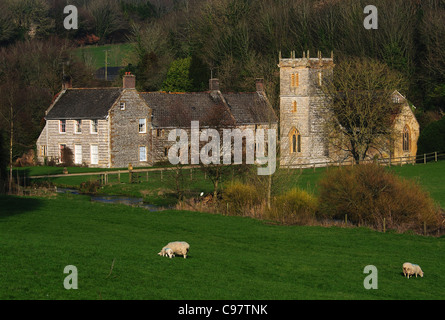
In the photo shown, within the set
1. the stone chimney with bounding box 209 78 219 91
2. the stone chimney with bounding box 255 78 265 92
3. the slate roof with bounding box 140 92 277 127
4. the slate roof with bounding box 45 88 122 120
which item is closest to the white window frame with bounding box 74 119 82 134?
the slate roof with bounding box 45 88 122 120

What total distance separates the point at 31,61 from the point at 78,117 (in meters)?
36.7

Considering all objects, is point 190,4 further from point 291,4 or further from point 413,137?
point 413,137

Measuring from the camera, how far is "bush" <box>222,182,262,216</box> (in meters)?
40.5

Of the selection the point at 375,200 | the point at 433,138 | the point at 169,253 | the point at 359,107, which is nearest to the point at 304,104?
the point at 359,107

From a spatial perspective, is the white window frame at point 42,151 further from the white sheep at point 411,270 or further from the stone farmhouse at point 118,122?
the white sheep at point 411,270

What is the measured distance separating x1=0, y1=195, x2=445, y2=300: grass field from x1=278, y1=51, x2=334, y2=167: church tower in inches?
1057

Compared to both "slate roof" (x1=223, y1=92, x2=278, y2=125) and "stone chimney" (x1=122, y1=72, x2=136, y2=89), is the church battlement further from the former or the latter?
"stone chimney" (x1=122, y1=72, x2=136, y2=89)

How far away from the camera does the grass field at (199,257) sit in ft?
66.3

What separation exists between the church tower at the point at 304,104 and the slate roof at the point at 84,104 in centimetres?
1489

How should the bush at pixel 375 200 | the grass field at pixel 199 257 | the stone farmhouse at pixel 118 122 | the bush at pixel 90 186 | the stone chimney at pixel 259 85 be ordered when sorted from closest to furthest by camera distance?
the grass field at pixel 199 257 < the bush at pixel 375 200 < the bush at pixel 90 186 < the stone farmhouse at pixel 118 122 < the stone chimney at pixel 259 85

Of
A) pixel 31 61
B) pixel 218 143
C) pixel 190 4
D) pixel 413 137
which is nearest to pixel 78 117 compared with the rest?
pixel 218 143

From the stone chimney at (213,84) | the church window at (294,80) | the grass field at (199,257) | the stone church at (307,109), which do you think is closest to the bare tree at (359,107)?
the stone church at (307,109)

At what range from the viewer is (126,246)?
26.6 meters
